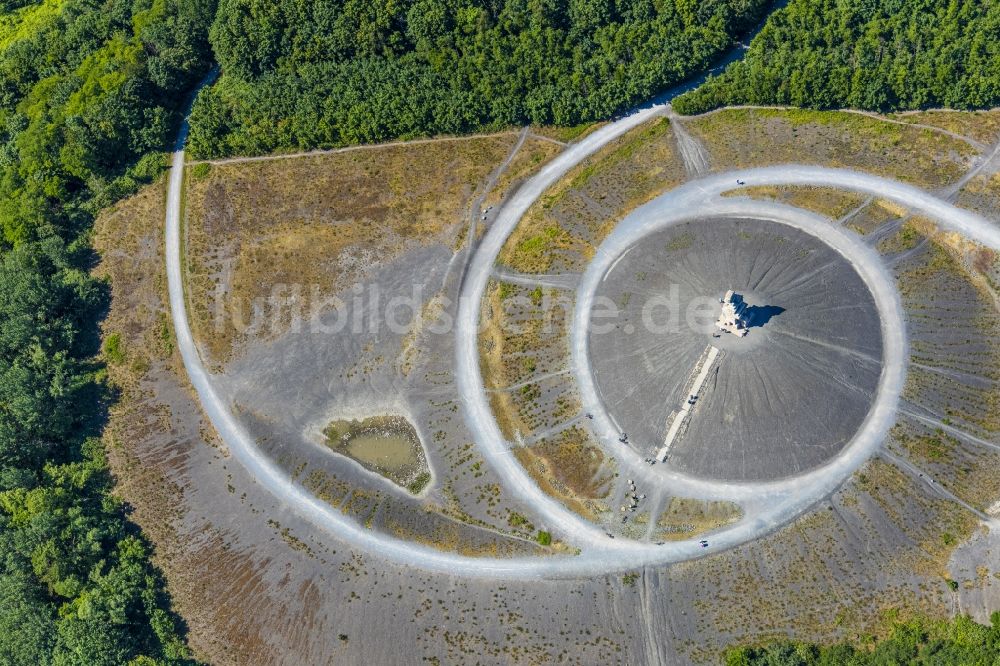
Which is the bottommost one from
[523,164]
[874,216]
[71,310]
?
[71,310]

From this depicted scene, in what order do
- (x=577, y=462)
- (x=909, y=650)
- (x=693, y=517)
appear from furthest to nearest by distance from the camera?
(x=577, y=462), (x=693, y=517), (x=909, y=650)

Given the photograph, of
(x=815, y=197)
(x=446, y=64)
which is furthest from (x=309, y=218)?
(x=815, y=197)

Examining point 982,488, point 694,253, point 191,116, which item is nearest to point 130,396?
point 191,116

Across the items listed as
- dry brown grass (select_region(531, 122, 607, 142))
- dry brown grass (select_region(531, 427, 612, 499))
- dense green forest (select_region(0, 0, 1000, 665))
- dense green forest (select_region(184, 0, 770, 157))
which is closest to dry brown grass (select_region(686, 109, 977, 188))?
dense green forest (select_region(0, 0, 1000, 665))

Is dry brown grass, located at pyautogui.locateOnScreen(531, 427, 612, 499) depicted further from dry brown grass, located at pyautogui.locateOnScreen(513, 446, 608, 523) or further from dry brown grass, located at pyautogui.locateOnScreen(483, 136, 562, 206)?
dry brown grass, located at pyautogui.locateOnScreen(483, 136, 562, 206)

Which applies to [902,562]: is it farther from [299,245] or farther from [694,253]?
[299,245]

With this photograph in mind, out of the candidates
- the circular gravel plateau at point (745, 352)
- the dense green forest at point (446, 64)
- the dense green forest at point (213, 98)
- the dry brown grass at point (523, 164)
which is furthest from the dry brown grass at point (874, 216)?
the dry brown grass at point (523, 164)

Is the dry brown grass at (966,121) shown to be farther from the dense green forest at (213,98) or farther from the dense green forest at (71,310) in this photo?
the dense green forest at (71,310)

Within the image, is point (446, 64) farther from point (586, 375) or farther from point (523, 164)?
point (586, 375)
